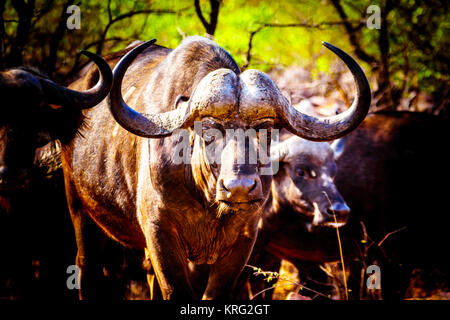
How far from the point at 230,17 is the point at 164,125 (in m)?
3.93

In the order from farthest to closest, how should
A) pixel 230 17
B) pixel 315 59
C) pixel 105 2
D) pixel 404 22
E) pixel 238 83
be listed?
pixel 315 59 < pixel 404 22 < pixel 230 17 < pixel 105 2 < pixel 238 83

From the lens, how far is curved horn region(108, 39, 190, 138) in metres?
3.68

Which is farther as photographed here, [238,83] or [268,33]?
[268,33]

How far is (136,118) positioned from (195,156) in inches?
19.7

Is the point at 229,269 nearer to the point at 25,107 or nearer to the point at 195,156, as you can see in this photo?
the point at 195,156

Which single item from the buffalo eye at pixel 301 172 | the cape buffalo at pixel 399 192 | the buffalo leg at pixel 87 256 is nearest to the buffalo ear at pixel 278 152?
the buffalo eye at pixel 301 172

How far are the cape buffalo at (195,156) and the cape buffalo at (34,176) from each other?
0.47 meters

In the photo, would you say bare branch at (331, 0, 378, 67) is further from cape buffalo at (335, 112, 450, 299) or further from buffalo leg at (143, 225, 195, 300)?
buffalo leg at (143, 225, 195, 300)

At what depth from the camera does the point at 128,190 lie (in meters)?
4.44

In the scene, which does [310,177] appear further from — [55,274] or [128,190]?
[55,274]

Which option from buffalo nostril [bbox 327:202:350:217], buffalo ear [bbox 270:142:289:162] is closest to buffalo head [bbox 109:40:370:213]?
buffalo nostril [bbox 327:202:350:217]

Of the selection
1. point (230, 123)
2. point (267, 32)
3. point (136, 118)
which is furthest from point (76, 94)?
point (267, 32)

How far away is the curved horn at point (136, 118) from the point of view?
3680 mm

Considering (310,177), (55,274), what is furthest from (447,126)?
(55,274)
